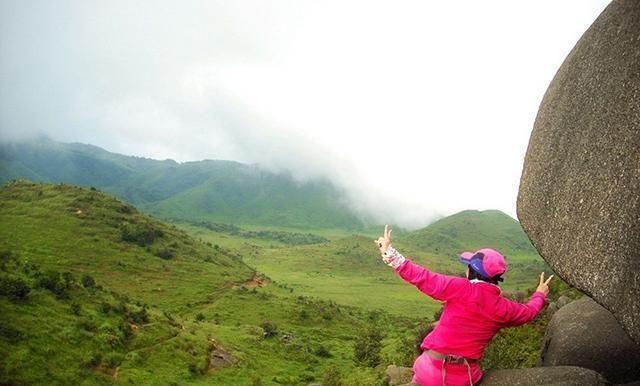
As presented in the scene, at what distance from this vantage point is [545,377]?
9.39 metres

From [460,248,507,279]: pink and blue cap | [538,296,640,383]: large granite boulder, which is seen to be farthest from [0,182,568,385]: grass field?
[460,248,507,279]: pink and blue cap

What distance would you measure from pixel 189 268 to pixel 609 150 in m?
100

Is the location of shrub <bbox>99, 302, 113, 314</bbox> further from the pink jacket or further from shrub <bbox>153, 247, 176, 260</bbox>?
shrub <bbox>153, 247, 176, 260</bbox>

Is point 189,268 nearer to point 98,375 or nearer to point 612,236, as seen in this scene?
point 98,375

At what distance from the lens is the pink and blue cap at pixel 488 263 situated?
8148 millimetres

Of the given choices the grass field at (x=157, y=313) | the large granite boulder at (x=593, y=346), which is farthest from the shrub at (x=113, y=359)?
the large granite boulder at (x=593, y=346)

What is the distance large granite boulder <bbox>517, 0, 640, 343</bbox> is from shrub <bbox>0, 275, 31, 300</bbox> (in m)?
41.6

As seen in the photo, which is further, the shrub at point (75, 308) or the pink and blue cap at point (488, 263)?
the shrub at point (75, 308)

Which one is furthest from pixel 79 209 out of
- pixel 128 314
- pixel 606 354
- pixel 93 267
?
pixel 606 354

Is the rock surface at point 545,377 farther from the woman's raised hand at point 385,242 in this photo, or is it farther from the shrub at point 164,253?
the shrub at point 164,253

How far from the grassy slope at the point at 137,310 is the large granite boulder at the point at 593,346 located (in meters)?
24.3

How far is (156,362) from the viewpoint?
41.0 m

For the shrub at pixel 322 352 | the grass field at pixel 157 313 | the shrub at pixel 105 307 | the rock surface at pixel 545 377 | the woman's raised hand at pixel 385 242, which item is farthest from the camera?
the shrub at pixel 322 352

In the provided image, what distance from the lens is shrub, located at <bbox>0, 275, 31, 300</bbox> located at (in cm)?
3694
